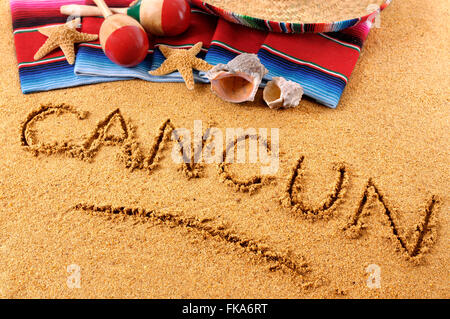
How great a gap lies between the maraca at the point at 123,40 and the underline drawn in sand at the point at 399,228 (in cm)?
99

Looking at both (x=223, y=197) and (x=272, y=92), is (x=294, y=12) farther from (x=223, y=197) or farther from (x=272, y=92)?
(x=223, y=197)

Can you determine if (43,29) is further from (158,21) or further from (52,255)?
(52,255)

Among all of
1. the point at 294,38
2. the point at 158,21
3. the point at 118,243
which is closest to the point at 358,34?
the point at 294,38

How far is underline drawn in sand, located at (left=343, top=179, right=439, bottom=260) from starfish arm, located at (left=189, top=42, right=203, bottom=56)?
84cm

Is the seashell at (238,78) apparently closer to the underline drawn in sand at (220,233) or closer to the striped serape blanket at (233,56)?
the striped serape blanket at (233,56)

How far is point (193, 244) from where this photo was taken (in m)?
1.21

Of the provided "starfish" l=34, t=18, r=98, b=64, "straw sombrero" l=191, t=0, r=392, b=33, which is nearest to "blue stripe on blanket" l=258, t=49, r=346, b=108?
"straw sombrero" l=191, t=0, r=392, b=33

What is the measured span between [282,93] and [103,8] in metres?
0.84

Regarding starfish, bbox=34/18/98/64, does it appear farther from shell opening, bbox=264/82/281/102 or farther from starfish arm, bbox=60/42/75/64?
shell opening, bbox=264/82/281/102

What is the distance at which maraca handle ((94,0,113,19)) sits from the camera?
1652mm

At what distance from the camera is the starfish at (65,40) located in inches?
64.7

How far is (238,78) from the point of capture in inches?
60.5

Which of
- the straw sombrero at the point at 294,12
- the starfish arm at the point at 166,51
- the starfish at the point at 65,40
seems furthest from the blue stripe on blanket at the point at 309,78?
the starfish at the point at 65,40
